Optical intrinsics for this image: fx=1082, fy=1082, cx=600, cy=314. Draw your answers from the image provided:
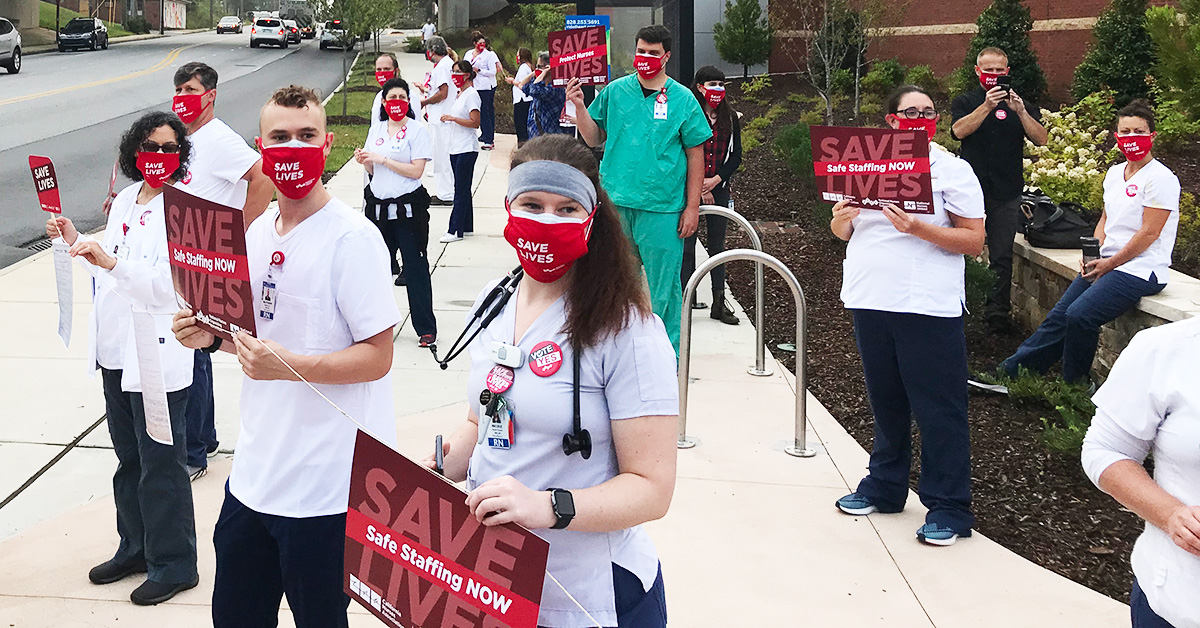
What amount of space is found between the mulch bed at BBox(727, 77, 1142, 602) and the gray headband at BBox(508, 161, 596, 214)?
11.5 ft

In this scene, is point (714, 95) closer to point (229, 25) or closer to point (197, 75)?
point (197, 75)

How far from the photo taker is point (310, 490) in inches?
120

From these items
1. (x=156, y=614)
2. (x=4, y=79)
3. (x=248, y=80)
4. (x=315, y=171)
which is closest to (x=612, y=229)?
(x=315, y=171)

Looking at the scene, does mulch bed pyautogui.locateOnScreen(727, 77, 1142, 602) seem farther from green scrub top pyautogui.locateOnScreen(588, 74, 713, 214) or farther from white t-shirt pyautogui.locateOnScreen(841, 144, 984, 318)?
green scrub top pyautogui.locateOnScreen(588, 74, 713, 214)

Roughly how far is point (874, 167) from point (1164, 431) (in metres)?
2.61

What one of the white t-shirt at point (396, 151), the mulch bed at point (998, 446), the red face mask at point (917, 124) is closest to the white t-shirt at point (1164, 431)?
the mulch bed at point (998, 446)

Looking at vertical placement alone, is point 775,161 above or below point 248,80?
below

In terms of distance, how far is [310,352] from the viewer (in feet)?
10.2

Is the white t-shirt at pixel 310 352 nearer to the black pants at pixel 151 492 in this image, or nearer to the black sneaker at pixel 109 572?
the black pants at pixel 151 492

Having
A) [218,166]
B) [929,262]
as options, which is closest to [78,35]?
[218,166]

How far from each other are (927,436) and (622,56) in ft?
23.9

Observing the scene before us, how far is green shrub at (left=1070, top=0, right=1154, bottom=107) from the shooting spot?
1399 cm

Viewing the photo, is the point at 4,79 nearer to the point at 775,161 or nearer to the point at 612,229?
the point at 775,161

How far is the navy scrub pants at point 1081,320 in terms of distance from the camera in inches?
260
